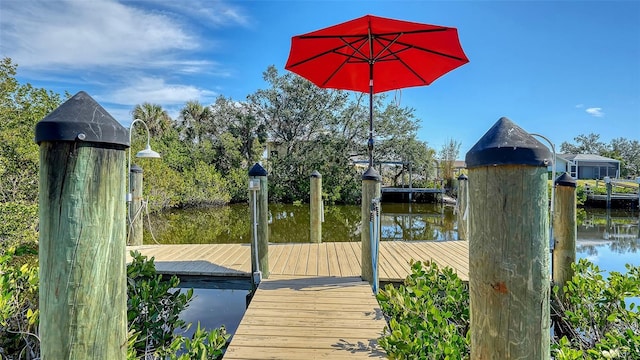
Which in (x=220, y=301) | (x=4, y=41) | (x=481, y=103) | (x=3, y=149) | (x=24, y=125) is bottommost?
(x=220, y=301)

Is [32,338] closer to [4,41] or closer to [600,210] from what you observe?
[4,41]

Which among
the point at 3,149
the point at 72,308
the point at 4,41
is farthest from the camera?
the point at 4,41

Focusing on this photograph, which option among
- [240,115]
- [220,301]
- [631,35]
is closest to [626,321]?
[220,301]

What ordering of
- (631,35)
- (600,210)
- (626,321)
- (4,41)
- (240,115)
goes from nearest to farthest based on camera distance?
(626,321) < (4,41) < (631,35) < (600,210) < (240,115)

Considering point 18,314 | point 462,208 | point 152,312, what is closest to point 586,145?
point 462,208

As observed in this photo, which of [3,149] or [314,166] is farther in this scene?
[314,166]

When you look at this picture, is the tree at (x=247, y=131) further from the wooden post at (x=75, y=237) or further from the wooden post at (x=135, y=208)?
the wooden post at (x=75, y=237)

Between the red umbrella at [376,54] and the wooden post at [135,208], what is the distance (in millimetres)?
2832

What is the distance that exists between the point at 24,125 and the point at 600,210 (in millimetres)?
19664

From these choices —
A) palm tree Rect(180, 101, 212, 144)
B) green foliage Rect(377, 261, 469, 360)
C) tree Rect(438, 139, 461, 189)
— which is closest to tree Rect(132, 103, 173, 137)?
palm tree Rect(180, 101, 212, 144)

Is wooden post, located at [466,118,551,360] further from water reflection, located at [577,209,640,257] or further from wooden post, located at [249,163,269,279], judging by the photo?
water reflection, located at [577,209,640,257]

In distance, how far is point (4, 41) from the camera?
6469mm

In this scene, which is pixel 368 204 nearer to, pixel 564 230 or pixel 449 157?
pixel 564 230

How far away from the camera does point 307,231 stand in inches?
357
